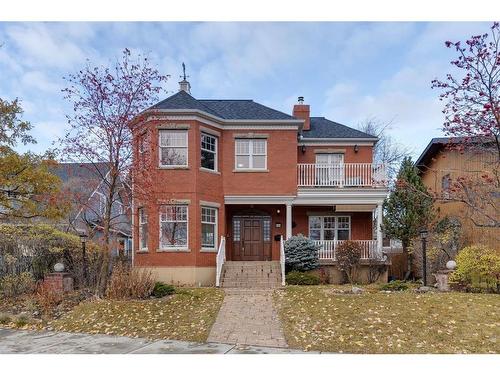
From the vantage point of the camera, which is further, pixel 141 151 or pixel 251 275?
pixel 251 275

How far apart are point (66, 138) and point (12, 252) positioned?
437cm

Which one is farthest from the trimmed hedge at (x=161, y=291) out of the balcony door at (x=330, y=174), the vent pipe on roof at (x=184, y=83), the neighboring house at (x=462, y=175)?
the vent pipe on roof at (x=184, y=83)

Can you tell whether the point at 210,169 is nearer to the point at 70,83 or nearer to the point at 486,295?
the point at 70,83

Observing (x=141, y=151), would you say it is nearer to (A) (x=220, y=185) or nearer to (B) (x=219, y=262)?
(B) (x=219, y=262)

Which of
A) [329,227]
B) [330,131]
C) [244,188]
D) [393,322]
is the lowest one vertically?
[393,322]

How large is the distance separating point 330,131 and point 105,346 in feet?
53.9

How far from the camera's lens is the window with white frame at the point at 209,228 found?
18.1m

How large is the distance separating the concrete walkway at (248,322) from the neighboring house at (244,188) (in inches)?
156

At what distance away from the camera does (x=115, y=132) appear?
12.8 m

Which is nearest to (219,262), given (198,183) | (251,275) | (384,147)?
(251,275)

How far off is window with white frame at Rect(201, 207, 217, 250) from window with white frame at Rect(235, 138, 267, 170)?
2.35 m

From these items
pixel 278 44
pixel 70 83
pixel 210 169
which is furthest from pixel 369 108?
pixel 70 83

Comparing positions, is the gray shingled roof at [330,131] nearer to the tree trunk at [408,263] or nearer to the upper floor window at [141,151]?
the tree trunk at [408,263]

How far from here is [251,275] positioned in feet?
56.4
